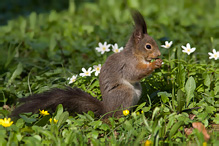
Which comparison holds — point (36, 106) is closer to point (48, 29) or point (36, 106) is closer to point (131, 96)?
point (131, 96)

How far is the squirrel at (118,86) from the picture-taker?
3340 millimetres

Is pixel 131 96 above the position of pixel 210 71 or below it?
below

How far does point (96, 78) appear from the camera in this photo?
3.94 meters

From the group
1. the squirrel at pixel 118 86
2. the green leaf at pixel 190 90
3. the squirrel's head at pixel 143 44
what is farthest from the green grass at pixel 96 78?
the squirrel's head at pixel 143 44

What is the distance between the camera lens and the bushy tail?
3320 millimetres

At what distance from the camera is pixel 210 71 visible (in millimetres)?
3734

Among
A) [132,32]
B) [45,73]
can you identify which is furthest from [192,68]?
[45,73]

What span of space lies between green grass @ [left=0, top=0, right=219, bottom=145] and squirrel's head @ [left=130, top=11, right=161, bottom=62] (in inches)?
9.6

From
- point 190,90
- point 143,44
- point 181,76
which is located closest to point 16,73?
point 143,44

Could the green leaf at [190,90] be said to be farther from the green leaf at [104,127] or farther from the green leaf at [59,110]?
the green leaf at [59,110]

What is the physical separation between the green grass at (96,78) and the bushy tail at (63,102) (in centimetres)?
8

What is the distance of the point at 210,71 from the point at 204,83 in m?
0.22

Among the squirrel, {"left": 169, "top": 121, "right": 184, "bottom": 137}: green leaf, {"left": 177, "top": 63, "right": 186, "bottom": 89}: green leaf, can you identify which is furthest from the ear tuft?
{"left": 169, "top": 121, "right": 184, "bottom": 137}: green leaf

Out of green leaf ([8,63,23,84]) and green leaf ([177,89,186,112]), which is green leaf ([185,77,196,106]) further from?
green leaf ([8,63,23,84])
